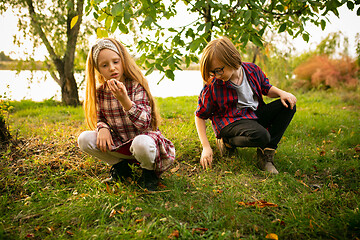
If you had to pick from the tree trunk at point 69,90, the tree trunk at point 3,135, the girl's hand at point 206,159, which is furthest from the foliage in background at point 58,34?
the girl's hand at point 206,159

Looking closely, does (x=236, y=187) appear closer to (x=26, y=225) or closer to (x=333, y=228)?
(x=333, y=228)

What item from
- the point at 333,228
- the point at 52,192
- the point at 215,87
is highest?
the point at 215,87

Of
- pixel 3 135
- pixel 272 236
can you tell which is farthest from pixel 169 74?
pixel 3 135

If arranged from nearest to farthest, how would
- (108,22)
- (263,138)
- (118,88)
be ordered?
(118,88) < (108,22) < (263,138)

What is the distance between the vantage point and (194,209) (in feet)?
5.94

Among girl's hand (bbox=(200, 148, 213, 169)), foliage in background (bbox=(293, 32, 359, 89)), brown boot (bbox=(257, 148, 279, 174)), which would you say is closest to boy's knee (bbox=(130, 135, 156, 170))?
girl's hand (bbox=(200, 148, 213, 169))

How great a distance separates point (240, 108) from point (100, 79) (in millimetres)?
1398

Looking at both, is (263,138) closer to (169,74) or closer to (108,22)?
(169,74)

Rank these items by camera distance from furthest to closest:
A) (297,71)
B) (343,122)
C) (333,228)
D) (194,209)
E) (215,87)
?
1. (297,71)
2. (343,122)
3. (215,87)
4. (194,209)
5. (333,228)

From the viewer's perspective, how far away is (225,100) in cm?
244

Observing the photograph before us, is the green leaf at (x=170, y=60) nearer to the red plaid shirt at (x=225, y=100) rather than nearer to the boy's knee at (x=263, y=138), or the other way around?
the red plaid shirt at (x=225, y=100)

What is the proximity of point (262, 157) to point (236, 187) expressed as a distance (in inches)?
21.9

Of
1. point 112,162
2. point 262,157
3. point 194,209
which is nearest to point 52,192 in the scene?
point 112,162

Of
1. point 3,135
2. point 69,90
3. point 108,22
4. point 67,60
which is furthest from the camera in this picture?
point 69,90
